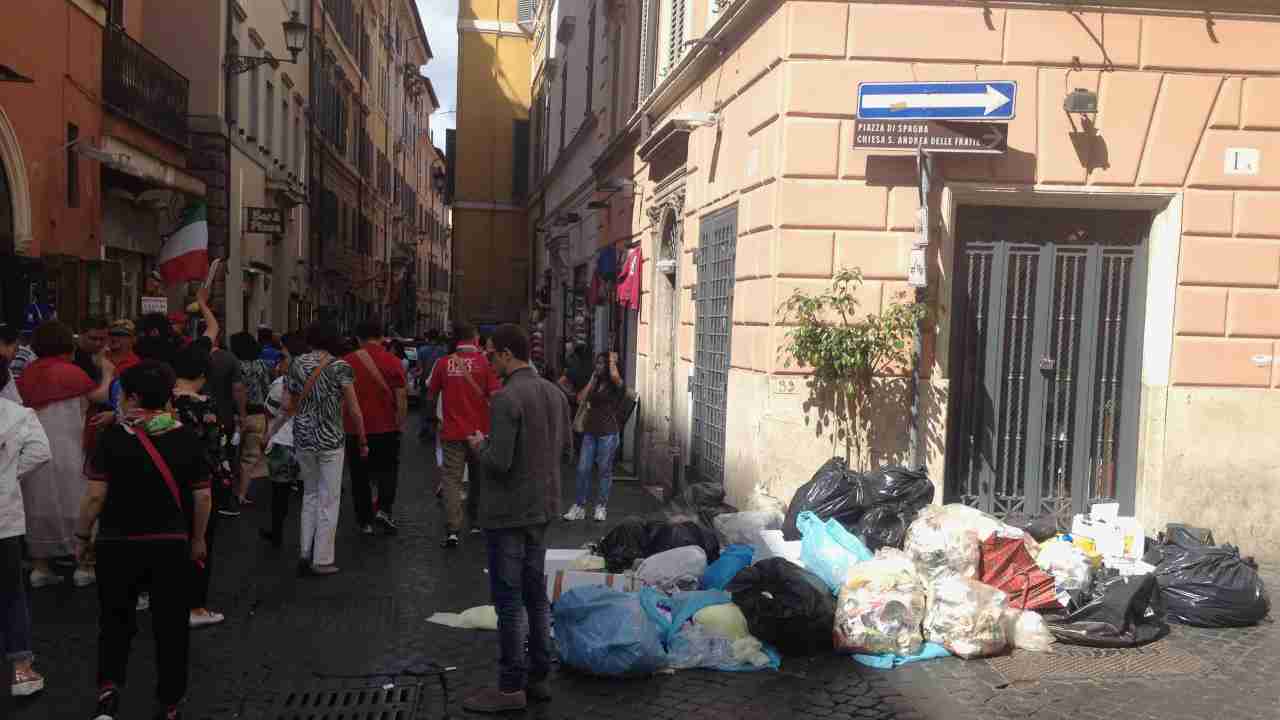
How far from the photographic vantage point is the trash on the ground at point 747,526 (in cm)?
830

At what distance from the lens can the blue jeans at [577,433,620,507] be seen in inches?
424

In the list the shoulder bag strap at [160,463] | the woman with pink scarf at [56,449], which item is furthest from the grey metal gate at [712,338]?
the shoulder bag strap at [160,463]

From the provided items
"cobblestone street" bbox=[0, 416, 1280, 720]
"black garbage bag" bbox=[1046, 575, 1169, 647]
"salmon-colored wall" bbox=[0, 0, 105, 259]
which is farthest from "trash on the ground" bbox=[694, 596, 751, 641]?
"salmon-colored wall" bbox=[0, 0, 105, 259]

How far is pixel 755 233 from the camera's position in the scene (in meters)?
9.77

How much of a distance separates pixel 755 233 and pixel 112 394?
5112mm

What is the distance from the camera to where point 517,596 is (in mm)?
5461

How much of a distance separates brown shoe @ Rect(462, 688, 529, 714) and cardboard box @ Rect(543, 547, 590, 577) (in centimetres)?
221

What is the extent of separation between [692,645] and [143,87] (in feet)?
48.1

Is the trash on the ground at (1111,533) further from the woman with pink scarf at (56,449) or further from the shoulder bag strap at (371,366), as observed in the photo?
the woman with pink scarf at (56,449)

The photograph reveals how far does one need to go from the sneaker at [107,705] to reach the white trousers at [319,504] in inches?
120

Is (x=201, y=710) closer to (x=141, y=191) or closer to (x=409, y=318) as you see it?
(x=141, y=191)

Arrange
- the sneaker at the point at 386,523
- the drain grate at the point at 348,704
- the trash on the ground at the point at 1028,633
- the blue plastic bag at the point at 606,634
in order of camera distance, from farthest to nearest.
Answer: the sneaker at the point at 386,523, the trash on the ground at the point at 1028,633, the blue plastic bag at the point at 606,634, the drain grate at the point at 348,704

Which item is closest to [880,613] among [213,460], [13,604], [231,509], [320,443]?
[320,443]

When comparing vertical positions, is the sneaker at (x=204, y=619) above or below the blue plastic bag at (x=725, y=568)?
below
